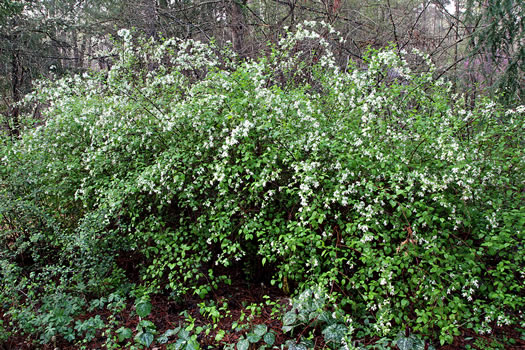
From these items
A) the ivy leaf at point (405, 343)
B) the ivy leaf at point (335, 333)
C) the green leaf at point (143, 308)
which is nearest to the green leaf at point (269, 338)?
the ivy leaf at point (335, 333)

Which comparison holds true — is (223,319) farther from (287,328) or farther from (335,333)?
(335,333)

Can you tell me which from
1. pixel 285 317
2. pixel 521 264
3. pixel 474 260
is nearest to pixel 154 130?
pixel 285 317

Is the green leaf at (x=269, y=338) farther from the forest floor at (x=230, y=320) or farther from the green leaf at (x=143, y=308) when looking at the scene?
the green leaf at (x=143, y=308)

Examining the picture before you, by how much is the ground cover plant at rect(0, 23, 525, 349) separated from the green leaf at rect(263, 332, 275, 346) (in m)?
0.02

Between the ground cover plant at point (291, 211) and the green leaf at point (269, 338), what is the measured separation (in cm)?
2

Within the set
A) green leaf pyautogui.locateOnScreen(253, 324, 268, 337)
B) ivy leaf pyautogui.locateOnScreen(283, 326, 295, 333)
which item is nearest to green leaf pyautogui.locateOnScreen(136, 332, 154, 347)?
green leaf pyautogui.locateOnScreen(253, 324, 268, 337)

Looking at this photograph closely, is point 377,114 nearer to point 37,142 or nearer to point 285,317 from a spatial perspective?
point 285,317

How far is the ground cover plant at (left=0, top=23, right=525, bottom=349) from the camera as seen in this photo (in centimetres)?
284

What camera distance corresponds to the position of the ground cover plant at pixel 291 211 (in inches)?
112

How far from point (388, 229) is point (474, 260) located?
0.76 meters

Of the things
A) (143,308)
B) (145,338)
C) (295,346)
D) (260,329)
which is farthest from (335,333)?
(143,308)

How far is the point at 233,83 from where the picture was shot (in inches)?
141

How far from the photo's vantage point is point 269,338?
2.89 meters

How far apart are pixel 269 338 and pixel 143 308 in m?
1.28
